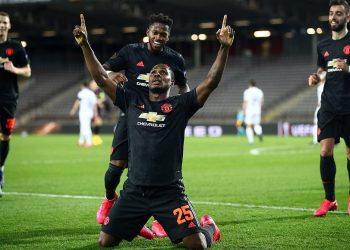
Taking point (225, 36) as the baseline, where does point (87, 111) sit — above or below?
below

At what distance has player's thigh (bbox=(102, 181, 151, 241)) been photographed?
6.60 metres

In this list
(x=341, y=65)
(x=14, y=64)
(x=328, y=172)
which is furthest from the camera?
(x=14, y=64)

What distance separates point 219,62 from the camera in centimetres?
650

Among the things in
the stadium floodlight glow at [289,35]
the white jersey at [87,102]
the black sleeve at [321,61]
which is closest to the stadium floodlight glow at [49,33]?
the stadium floodlight glow at [289,35]

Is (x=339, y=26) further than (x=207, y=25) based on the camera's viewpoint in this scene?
No

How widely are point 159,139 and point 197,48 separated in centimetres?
4312

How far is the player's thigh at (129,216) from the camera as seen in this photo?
260 inches

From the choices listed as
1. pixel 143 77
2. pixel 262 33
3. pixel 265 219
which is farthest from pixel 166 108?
pixel 262 33

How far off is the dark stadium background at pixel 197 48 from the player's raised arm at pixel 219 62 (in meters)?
30.5

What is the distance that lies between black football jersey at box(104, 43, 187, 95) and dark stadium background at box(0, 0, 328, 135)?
→ 29.2m

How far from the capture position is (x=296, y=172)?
1488 centimetres

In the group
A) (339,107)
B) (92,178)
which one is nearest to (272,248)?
(339,107)

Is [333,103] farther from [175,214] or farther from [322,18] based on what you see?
[322,18]

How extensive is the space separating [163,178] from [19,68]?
15.6 ft
